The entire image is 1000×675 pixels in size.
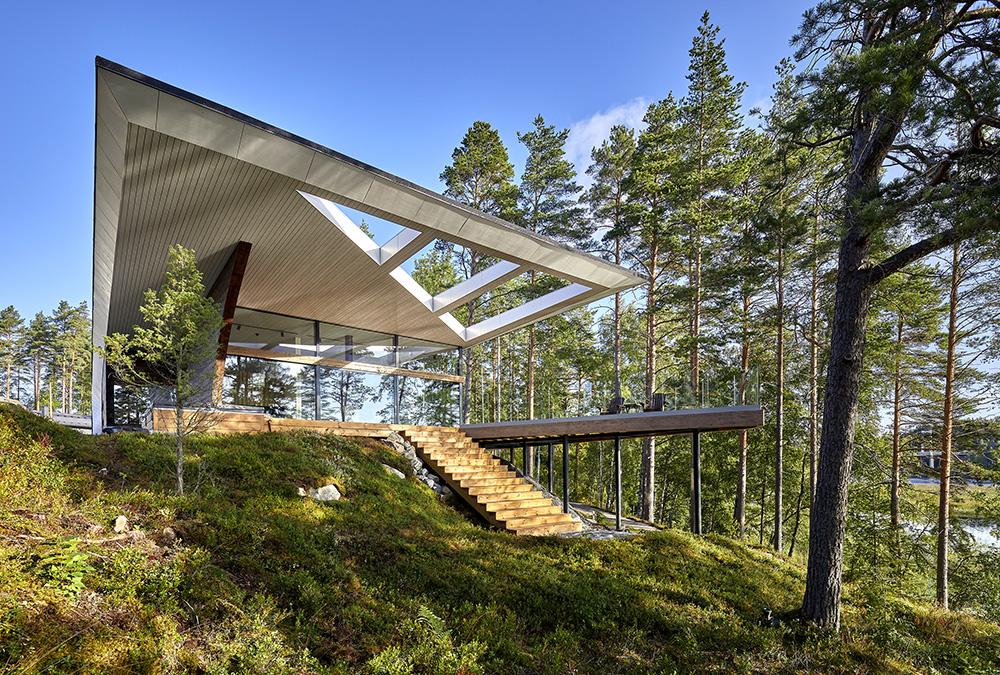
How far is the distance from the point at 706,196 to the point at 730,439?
945cm

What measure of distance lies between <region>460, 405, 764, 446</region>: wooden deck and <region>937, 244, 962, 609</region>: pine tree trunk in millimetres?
5148

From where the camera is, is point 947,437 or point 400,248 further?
point 947,437

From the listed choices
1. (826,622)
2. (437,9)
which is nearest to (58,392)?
(437,9)

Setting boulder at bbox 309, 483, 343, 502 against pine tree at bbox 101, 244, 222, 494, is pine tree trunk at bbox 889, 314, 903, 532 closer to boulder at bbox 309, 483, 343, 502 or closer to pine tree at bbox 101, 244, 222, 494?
boulder at bbox 309, 483, 343, 502

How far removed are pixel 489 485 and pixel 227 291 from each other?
6.76 m

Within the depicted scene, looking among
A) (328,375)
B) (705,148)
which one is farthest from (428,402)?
(705,148)

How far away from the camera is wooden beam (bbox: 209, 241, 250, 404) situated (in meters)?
9.87

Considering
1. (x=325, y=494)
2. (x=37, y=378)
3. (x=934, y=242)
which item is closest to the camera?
(x=934, y=242)

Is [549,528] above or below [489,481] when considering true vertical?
below

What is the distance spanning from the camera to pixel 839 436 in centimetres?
595

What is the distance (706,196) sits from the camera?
1526 cm

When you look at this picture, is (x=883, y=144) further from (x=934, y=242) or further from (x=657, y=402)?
(x=657, y=402)

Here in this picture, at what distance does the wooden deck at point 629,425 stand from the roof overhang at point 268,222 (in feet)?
10.2

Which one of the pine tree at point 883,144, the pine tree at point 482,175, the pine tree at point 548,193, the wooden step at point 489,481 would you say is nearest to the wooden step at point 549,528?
the wooden step at point 489,481
